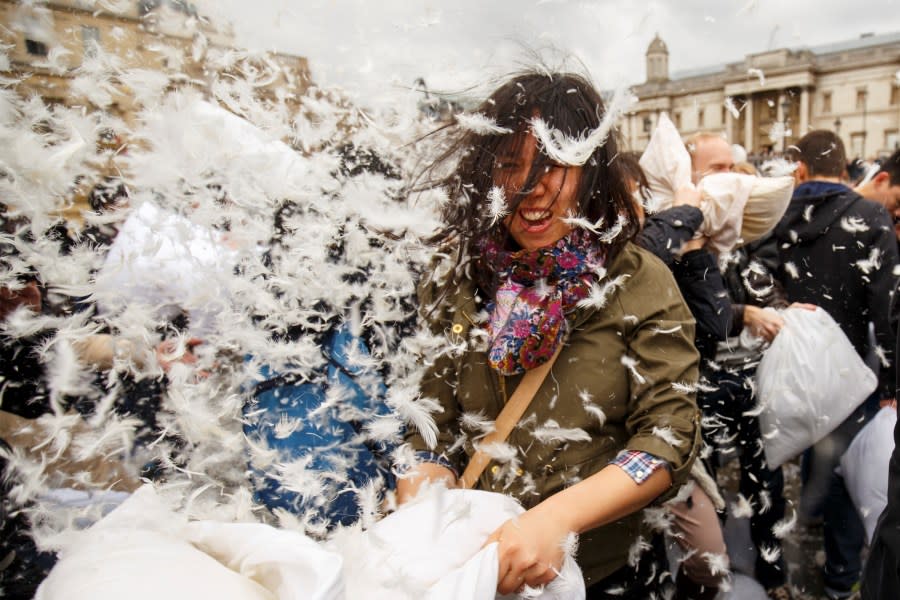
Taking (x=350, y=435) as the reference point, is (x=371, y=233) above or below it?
above

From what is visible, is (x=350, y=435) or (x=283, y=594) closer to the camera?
(x=283, y=594)

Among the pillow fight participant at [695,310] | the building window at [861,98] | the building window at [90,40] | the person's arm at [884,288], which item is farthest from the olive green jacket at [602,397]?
the building window at [861,98]

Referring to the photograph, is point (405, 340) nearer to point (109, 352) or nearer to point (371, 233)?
point (371, 233)

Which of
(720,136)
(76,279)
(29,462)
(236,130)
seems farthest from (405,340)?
(720,136)

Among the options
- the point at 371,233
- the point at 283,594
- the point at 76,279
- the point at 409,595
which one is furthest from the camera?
the point at 371,233

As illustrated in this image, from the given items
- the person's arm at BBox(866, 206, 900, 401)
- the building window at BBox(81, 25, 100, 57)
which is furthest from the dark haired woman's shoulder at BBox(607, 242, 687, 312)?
the person's arm at BBox(866, 206, 900, 401)

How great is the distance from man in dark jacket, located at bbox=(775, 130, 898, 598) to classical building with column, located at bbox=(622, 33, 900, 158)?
36 centimetres

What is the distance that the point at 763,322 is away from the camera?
2.66m

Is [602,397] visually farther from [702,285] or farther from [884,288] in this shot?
[884,288]

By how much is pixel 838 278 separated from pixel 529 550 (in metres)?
2.87

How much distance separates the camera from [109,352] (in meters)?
1.52

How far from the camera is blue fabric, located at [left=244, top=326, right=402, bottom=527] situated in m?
1.59

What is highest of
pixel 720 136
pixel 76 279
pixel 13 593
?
pixel 720 136

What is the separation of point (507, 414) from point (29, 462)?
1.27 metres
